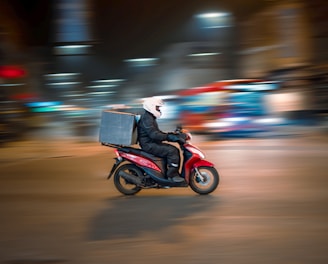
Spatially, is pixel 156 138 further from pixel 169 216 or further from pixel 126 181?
pixel 169 216

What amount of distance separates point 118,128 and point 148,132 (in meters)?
0.44

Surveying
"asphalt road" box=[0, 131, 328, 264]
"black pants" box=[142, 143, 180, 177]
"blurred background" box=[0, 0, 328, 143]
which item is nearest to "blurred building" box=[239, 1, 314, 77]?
"blurred background" box=[0, 0, 328, 143]

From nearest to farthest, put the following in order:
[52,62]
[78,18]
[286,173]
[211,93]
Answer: [286,173], [211,93], [78,18], [52,62]

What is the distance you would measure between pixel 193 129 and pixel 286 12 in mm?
7095

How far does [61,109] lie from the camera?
1709 centimetres

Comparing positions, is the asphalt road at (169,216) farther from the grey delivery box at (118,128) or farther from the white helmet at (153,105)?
the white helmet at (153,105)

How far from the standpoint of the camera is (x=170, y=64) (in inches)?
958

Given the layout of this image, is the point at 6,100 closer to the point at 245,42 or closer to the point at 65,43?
the point at 65,43

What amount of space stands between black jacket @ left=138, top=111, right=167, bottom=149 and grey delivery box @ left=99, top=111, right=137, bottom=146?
90 mm

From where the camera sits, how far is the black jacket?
7.46 meters

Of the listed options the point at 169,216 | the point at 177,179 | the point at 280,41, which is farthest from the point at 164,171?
the point at 280,41

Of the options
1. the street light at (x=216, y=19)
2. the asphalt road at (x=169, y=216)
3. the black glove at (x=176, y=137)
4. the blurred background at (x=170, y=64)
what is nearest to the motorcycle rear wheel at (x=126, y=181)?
the asphalt road at (x=169, y=216)

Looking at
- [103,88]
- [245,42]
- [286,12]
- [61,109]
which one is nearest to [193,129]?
[61,109]

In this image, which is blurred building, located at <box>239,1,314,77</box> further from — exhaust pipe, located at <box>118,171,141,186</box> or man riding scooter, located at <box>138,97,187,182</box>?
exhaust pipe, located at <box>118,171,141,186</box>
